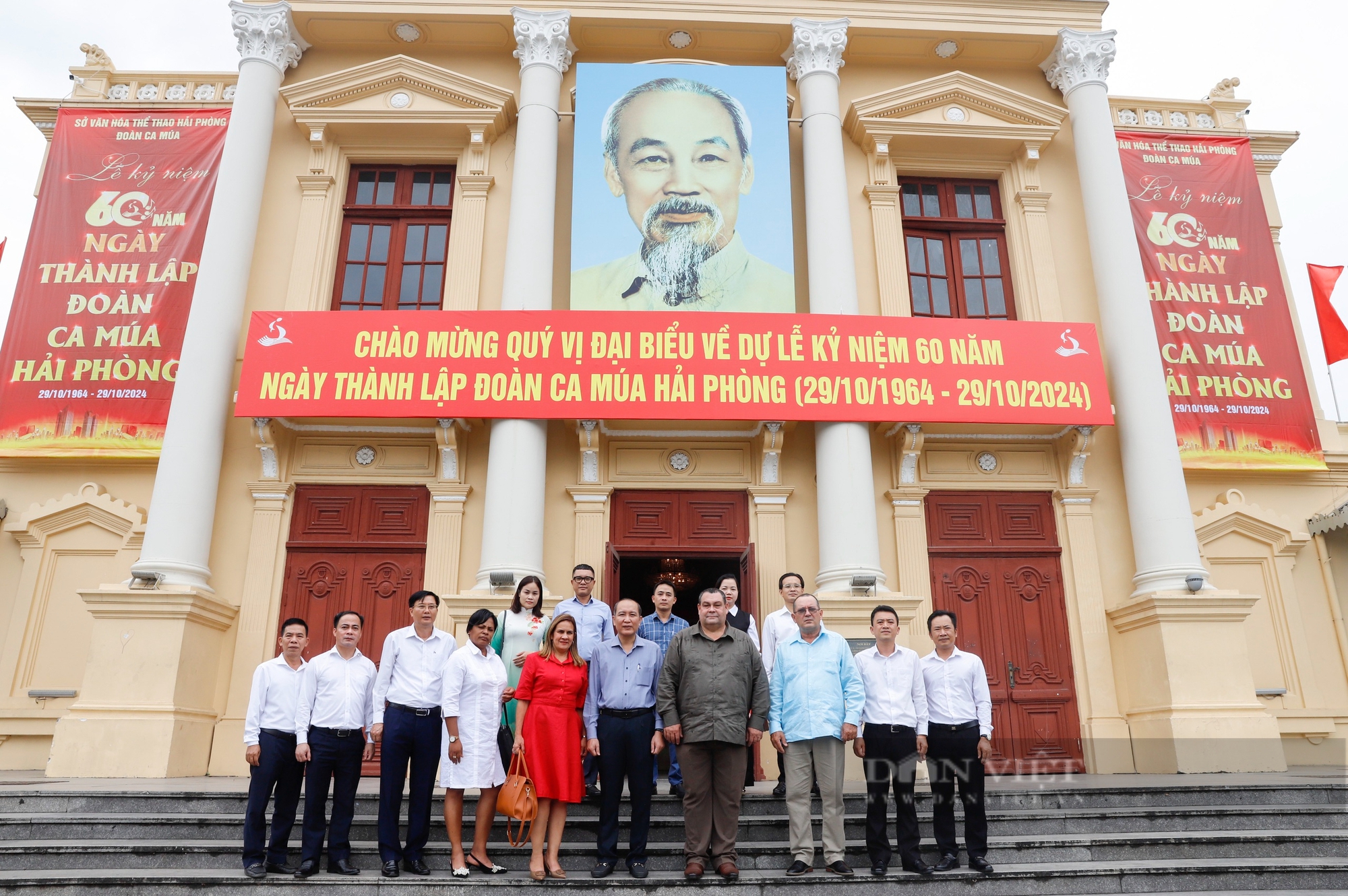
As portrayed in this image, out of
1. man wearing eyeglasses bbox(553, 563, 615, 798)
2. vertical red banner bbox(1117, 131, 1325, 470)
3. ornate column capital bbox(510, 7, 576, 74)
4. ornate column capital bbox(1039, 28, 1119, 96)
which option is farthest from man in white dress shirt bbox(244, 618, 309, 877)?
ornate column capital bbox(1039, 28, 1119, 96)

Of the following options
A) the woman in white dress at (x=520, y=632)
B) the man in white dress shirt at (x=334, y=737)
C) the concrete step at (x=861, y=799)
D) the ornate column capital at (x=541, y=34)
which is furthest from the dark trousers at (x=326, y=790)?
the ornate column capital at (x=541, y=34)

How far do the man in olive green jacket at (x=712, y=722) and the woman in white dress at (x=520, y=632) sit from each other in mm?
1010

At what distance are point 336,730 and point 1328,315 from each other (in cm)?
1135

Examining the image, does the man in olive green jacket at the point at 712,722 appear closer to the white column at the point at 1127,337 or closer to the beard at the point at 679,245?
the beard at the point at 679,245

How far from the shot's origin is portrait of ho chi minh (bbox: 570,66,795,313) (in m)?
8.88

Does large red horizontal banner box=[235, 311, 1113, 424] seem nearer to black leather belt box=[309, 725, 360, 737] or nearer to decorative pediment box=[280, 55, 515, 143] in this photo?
decorative pediment box=[280, 55, 515, 143]

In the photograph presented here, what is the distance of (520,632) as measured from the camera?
18.0 feet

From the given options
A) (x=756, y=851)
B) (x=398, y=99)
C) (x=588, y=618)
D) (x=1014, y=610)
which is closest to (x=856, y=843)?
(x=756, y=851)

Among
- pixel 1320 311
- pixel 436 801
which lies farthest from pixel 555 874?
pixel 1320 311

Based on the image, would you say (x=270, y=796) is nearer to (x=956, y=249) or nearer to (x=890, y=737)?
(x=890, y=737)

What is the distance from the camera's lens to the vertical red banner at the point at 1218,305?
9414 millimetres

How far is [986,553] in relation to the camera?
345 inches

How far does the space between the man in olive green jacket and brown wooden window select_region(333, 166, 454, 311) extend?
6.05 meters

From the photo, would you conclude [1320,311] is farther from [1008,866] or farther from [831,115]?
[1008,866]
